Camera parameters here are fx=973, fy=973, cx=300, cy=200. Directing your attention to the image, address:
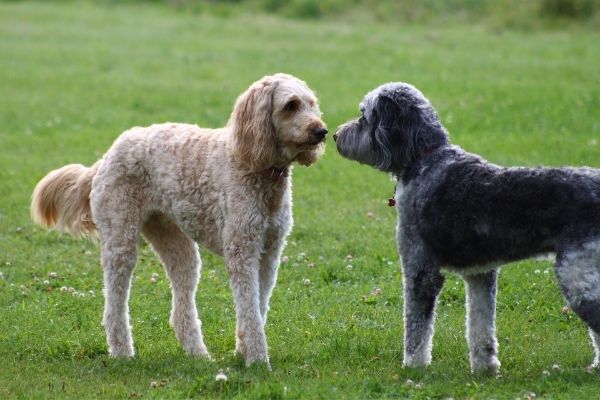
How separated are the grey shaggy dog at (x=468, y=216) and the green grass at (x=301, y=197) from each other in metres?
0.49

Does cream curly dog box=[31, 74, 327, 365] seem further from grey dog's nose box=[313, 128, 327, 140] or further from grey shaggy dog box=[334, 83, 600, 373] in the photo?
grey shaggy dog box=[334, 83, 600, 373]

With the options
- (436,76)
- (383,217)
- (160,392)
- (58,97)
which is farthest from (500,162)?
(58,97)

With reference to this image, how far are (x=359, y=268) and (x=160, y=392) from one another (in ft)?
12.4

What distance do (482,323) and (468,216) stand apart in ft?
3.10

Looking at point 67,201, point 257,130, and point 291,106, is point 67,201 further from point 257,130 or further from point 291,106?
point 291,106

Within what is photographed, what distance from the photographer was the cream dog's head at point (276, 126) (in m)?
7.48

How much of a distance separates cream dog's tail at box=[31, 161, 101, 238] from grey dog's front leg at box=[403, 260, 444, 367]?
2964 mm

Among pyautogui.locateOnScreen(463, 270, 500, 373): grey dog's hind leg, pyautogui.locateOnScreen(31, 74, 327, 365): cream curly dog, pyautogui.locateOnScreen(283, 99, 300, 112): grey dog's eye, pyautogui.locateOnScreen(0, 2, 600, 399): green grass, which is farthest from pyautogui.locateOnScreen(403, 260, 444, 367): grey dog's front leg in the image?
pyautogui.locateOnScreen(283, 99, 300, 112): grey dog's eye

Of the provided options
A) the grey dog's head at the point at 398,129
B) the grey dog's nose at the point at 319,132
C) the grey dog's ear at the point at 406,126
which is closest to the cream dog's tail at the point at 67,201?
the grey dog's nose at the point at 319,132

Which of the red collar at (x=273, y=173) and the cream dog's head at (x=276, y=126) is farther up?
the cream dog's head at (x=276, y=126)

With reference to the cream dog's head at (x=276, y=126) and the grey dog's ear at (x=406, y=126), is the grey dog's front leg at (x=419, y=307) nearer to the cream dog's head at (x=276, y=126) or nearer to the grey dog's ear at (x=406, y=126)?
the grey dog's ear at (x=406, y=126)

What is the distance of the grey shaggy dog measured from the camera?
6.55 m

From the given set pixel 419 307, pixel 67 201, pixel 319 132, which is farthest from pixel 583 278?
pixel 67 201

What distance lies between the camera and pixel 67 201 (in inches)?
338
